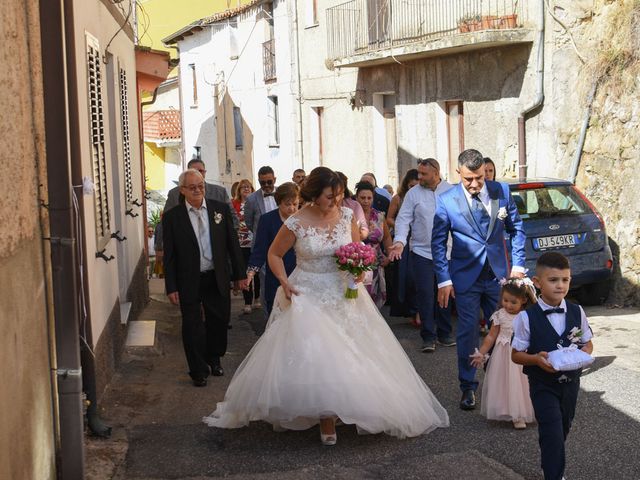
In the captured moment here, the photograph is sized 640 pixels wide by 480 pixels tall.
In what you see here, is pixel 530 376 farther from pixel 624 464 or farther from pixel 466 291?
pixel 466 291

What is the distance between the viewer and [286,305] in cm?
760

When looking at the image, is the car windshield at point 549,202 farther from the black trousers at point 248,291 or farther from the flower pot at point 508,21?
the flower pot at point 508,21

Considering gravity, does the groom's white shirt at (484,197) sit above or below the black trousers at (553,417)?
above

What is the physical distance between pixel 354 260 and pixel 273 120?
85.8 feet

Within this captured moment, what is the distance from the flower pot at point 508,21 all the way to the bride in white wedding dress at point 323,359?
37.3 feet

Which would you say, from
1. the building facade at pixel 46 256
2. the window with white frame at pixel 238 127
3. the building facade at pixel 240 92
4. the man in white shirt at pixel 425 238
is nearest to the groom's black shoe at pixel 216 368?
the building facade at pixel 46 256

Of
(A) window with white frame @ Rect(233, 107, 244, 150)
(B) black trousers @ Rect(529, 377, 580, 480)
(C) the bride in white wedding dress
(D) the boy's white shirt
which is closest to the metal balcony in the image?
(C) the bride in white wedding dress

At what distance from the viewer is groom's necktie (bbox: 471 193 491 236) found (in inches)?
315

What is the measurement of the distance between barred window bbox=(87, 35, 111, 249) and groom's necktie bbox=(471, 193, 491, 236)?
319cm

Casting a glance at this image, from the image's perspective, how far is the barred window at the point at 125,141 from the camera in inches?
516

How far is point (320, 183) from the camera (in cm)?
752

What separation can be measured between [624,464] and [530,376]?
1056 millimetres

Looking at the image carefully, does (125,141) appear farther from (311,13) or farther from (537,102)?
(311,13)

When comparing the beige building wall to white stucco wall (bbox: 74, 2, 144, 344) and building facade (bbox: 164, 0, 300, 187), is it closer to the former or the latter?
white stucco wall (bbox: 74, 2, 144, 344)
